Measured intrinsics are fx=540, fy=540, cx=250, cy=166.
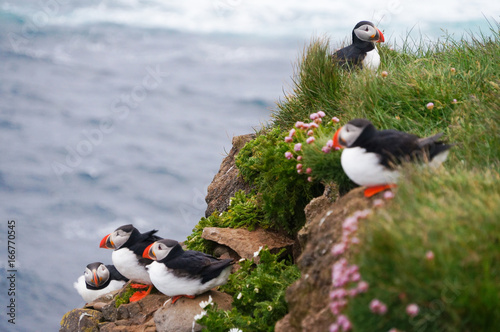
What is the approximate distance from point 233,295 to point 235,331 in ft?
4.34

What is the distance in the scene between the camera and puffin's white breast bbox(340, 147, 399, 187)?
16.3 feet

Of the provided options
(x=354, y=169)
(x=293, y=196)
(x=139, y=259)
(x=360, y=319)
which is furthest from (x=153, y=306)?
(x=360, y=319)

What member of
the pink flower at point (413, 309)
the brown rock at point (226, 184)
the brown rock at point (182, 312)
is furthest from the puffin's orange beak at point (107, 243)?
the pink flower at point (413, 309)

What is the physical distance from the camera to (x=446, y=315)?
3.54 meters

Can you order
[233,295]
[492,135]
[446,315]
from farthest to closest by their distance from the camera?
[233,295], [492,135], [446,315]

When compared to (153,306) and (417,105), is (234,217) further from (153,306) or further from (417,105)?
(417,105)

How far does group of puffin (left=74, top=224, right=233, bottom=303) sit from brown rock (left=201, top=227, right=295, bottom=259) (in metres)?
0.93

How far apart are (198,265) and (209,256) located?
36 centimetres

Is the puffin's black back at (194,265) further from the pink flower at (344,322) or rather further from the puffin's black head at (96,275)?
the puffin's black head at (96,275)

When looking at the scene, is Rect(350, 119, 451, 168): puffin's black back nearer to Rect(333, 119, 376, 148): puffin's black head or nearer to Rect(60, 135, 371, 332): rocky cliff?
Rect(333, 119, 376, 148): puffin's black head

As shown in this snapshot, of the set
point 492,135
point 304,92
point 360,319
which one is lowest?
point 360,319

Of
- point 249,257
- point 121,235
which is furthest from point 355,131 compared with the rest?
point 121,235

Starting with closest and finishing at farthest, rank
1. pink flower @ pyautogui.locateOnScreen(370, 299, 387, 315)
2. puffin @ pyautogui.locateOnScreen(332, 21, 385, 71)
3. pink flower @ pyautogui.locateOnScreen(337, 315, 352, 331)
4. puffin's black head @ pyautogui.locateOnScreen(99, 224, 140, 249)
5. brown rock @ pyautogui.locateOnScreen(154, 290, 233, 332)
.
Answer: pink flower @ pyautogui.locateOnScreen(370, 299, 387, 315) → pink flower @ pyautogui.locateOnScreen(337, 315, 352, 331) → brown rock @ pyautogui.locateOnScreen(154, 290, 233, 332) → puffin's black head @ pyautogui.locateOnScreen(99, 224, 140, 249) → puffin @ pyautogui.locateOnScreen(332, 21, 385, 71)

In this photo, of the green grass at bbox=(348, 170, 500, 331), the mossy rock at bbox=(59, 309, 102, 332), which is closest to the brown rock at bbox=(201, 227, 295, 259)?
the mossy rock at bbox=(59, 309, 102, 332)
